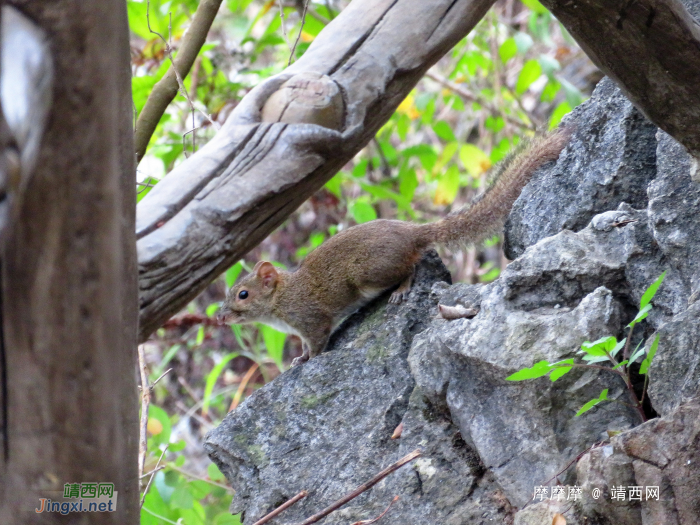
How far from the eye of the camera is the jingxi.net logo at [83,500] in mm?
1073

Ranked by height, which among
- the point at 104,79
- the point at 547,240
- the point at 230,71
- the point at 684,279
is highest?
the point at 230,71

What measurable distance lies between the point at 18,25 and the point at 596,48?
123 centimetres

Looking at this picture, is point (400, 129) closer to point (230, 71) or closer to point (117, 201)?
point (230, 71)

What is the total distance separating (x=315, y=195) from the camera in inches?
254

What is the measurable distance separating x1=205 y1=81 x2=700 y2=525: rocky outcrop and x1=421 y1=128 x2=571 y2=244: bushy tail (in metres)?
0.11

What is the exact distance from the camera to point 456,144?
558cm

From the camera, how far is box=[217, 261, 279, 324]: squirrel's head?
4.23 metres

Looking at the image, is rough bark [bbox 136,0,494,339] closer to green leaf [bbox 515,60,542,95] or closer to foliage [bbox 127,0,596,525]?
foliage [bbox 127,0,596,525]

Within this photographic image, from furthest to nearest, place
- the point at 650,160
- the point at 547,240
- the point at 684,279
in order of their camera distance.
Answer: the point at 650,160 → the point at 547,240 → the point at 684,279

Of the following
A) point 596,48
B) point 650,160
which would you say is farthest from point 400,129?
point 596,48

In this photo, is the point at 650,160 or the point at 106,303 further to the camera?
the point at 650,160

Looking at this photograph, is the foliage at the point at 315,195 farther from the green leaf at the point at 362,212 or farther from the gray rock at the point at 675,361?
the gray rock at the point at 675,361

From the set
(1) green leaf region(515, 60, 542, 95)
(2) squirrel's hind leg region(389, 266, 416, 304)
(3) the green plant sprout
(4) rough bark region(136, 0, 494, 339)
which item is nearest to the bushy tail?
(2) squirrel's hind leg region(389, 266, 416, 304)

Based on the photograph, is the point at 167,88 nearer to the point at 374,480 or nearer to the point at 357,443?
the point at 357,443
